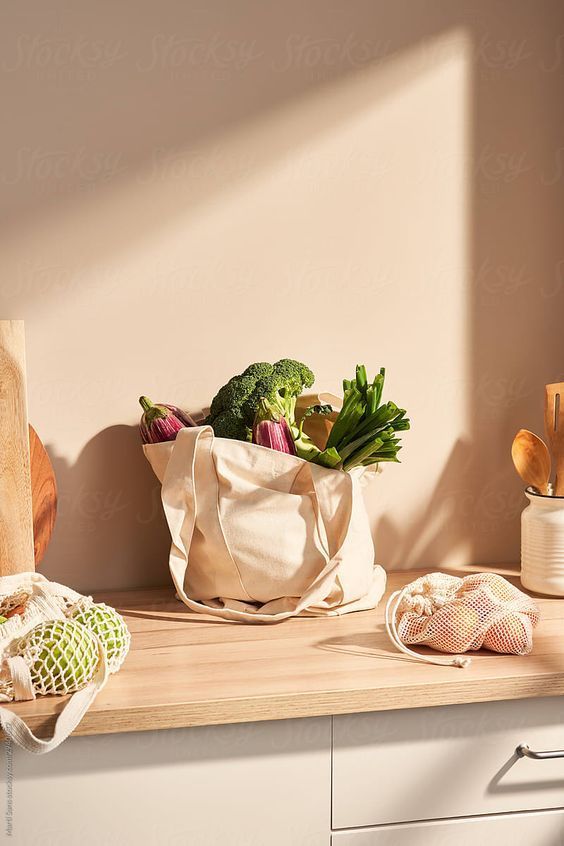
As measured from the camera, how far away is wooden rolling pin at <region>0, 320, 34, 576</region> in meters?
1.27

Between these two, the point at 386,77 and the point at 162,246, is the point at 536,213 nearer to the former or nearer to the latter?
the point at 386,77

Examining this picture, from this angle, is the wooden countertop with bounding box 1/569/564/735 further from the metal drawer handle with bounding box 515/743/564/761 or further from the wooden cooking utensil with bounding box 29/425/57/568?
the wooden cooking utensil with bounding box 29/425/57/568

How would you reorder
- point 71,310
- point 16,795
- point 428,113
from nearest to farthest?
point 16,795 < point 71,310 < point 428,113

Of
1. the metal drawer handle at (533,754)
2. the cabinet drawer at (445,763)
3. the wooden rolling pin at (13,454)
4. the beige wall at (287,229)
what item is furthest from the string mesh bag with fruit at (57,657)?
the metal drawer handle at (533,754)

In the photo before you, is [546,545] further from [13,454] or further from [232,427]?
[13,454]

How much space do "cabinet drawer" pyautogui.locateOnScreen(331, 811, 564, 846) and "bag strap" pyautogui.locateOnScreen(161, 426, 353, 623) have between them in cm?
32

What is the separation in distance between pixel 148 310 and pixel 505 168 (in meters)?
0.70

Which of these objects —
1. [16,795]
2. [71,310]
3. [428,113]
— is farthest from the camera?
[428,113]

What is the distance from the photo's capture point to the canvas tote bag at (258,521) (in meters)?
1.28

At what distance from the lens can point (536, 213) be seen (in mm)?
1592

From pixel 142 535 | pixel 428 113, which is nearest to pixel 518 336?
pixel 428 113

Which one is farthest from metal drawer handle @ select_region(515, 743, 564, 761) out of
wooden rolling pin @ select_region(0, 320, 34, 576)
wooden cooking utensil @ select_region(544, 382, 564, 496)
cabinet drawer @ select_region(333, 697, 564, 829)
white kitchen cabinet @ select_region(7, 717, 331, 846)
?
wooden rolling pin @ select_region(0, 320, 34, 576)

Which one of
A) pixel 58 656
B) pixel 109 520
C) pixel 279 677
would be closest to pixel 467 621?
pixel 279 677

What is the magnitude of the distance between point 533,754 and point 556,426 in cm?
57
